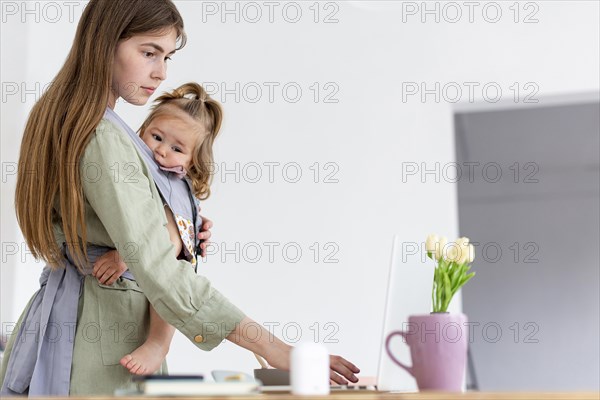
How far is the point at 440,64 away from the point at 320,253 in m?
0.97

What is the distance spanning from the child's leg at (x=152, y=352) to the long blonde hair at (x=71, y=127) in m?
0.18

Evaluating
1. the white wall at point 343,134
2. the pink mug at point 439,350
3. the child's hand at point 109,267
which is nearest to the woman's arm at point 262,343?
the pink mug at point 439,350

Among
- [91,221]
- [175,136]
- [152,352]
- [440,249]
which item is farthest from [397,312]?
[175,136]

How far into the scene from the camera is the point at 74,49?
1434 mm

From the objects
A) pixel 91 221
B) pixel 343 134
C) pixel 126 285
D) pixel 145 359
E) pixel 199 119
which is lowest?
pixel 145 359

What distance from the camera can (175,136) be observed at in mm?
1905

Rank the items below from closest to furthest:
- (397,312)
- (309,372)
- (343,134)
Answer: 1. (309,372)
2. (397,312)
3. (343,134)

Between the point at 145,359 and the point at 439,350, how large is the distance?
0.53 m

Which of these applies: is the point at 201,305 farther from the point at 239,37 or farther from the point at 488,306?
the point at 488,306

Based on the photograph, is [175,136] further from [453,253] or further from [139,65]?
[453,253]

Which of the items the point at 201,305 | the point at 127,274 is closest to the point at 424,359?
the point at 201,305

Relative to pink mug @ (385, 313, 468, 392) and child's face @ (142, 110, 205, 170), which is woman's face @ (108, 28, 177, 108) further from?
pink mug @ (385, 313, 468, 392)

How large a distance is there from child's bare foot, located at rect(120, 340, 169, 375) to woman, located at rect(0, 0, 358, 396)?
0.10ft

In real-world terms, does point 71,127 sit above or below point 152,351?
above
